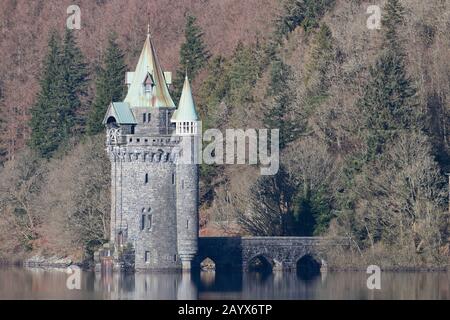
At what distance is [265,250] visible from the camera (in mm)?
115312

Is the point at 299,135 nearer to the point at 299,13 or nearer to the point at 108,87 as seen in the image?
the point at 108,87

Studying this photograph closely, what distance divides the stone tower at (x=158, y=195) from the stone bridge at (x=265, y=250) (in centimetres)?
255

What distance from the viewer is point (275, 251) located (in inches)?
4547

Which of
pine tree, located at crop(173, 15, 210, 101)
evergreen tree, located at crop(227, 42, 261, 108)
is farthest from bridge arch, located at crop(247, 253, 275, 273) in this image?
pine tree, located at crop(173, 15, 210, 101)

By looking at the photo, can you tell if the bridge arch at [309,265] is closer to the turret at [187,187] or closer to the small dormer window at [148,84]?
the turret at [187,187]

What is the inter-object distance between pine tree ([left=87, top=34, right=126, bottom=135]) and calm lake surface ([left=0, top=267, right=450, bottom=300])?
2505 centimetres

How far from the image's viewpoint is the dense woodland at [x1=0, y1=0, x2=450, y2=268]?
116 meters

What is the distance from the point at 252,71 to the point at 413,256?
104 feet

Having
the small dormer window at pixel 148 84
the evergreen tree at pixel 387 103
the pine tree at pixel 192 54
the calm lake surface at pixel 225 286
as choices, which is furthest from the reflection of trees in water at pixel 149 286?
the pine tree at pixel 192 54

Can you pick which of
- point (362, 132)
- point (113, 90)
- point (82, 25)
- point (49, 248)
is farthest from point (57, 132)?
point (82, 25)

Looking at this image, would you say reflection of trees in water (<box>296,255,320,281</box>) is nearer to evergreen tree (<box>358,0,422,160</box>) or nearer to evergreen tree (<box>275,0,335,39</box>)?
evergreen tree (<box>358,0,422,160</box>)

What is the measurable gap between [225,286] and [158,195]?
950cm

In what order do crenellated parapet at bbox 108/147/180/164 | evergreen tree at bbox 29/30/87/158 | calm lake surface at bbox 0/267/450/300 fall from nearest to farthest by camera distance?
calm lake surface at bbox 0/267/450/300 < crenellated parapet at bbox 108/147/180/164 < evergreen tree at bbox 29/30/87/158

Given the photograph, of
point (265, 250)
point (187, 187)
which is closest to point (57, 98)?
point (265, 250)
